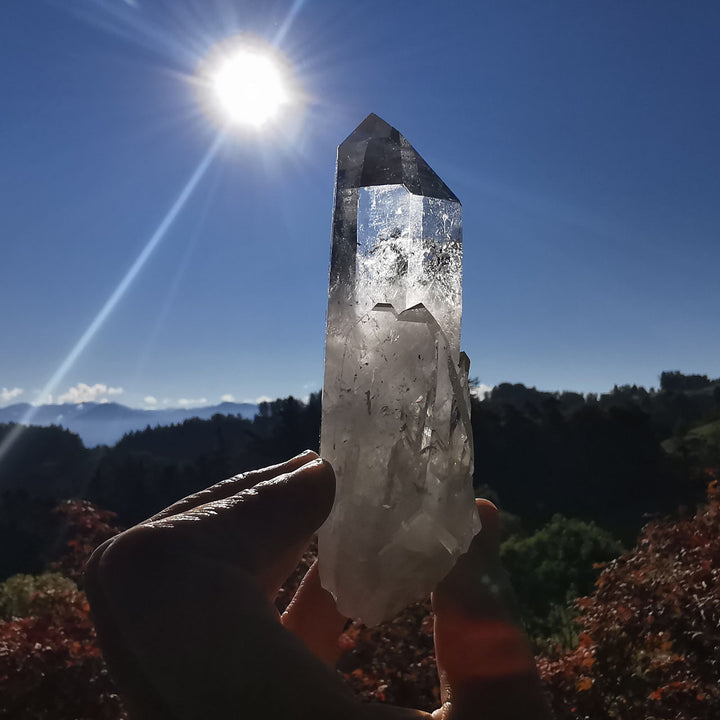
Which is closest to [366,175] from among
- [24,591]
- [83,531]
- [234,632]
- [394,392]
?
[394,392]

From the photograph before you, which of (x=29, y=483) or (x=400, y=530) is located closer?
(x=400, y=530)

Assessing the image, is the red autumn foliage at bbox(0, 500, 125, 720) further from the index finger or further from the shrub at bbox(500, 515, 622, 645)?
the shrub at bbox(500, 515, 622, 645)

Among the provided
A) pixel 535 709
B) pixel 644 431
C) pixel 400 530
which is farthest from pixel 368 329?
pixel 644 431

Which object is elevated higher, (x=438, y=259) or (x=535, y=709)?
(x=438, y=259)

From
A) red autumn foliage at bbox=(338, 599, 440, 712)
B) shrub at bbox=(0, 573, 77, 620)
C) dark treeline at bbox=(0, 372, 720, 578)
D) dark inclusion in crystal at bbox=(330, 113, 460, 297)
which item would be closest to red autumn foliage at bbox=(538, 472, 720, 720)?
red autumn foliage at bbox=(338, 599, 440, 712)

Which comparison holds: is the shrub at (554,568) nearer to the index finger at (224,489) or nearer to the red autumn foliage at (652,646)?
the red autumn foliage at (652,646)

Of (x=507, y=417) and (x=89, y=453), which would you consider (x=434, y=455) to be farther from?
(x=89, y=453)
